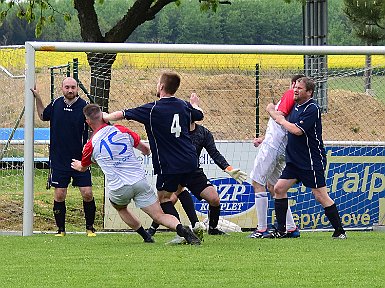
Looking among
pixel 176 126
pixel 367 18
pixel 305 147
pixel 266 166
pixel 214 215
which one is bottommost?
pixel 214 215

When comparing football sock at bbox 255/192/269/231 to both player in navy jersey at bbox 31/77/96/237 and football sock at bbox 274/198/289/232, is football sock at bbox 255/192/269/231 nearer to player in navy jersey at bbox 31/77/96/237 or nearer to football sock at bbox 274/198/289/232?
football sock at bbox 274/198/289/232

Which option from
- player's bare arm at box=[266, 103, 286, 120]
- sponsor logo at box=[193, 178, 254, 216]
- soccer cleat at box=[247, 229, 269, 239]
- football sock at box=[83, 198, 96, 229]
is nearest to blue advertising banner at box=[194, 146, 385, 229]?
sponsor logo at box=[193, 178, 254, 216]

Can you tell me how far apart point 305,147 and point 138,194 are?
2.25m

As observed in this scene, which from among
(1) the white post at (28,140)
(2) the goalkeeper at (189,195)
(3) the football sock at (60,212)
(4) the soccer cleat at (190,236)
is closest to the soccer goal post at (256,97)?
(1) the white post at (28,140)

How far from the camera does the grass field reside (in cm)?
884

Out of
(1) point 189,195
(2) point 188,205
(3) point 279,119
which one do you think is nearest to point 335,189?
(1) point 189,195

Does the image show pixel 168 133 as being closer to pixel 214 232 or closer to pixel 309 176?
pixel 309 176

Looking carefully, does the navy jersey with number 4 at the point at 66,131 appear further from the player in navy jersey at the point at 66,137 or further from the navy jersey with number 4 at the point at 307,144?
the navy jersey with number 4 at the point at 307,144

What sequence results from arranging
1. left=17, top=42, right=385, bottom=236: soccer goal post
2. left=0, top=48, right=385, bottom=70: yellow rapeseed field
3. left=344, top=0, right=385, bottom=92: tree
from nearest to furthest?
left=17, top=42, right=385, bottom=236: soccer goal post < left=0, top=48, right=385, bottom=70: yellow rapeseed field < left=344, top=0, right=385, bottom=92: tree

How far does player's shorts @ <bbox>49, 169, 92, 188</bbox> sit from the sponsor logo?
6.76ft

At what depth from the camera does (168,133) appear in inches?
468

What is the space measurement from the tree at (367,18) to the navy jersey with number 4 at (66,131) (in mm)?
20136

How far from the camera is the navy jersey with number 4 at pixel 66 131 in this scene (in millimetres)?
13188

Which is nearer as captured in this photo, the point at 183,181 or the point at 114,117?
the point at 114,117
